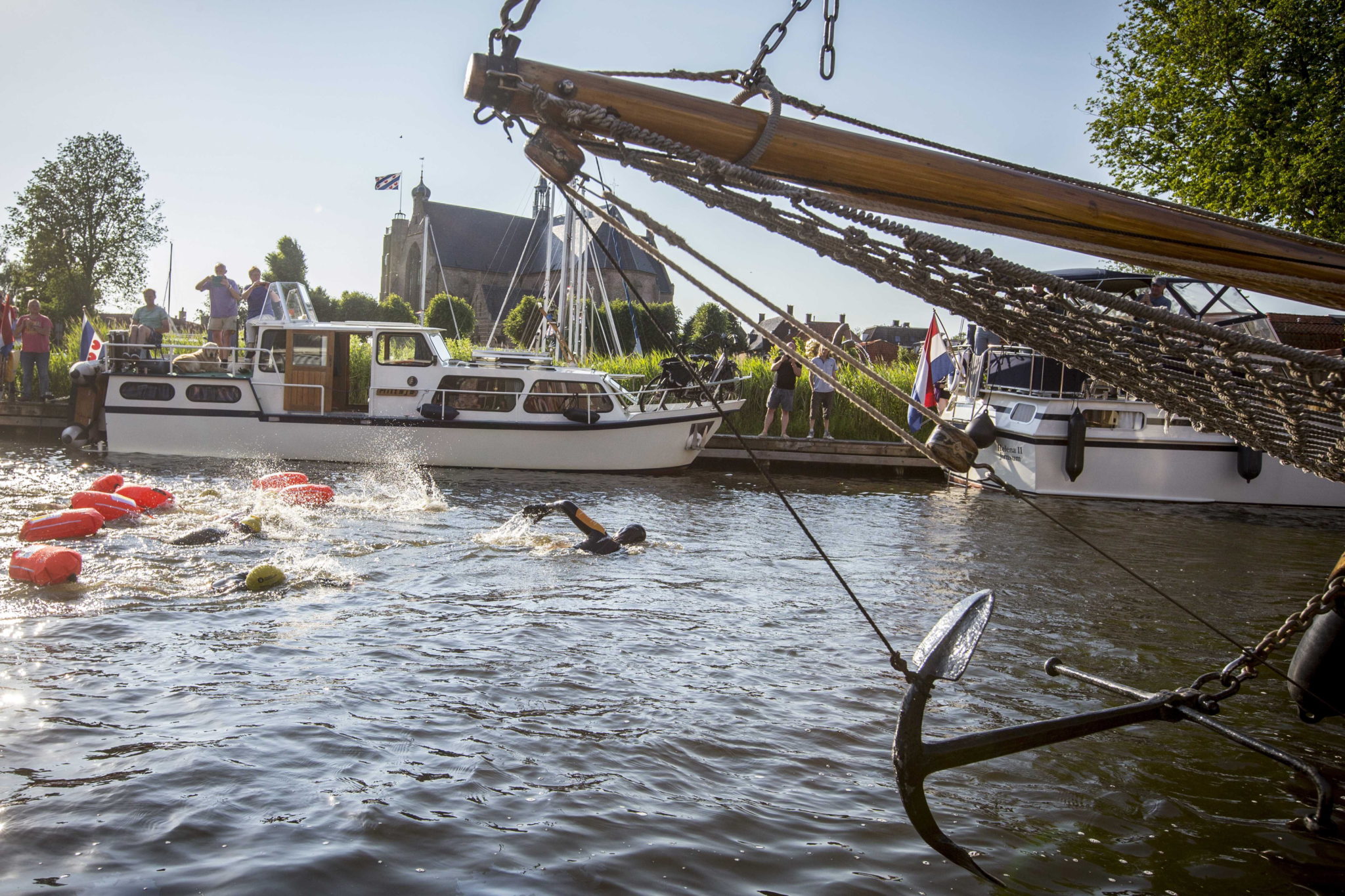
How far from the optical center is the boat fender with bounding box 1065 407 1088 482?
55.6 ft

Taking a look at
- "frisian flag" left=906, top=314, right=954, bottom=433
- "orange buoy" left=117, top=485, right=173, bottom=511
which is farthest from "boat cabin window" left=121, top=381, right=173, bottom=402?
"frisian flag" left=906, top=314, right=954, bottom=433

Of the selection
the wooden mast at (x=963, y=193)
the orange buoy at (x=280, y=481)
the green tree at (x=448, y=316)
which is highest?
the green tree at (x=448, y=316)

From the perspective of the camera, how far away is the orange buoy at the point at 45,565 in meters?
8.09

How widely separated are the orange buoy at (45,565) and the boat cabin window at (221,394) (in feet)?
36.0

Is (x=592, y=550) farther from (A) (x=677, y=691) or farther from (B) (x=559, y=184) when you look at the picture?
(B) (x=559, y=184)

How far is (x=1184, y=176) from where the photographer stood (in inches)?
1033

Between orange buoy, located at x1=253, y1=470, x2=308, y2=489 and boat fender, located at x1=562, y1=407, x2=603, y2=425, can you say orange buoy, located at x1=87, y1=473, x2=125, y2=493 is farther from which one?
boat fender, located at x1=562, y1=407, x2=603, y2=425

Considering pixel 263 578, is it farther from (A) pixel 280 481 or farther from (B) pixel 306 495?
(A) pixel 280 481

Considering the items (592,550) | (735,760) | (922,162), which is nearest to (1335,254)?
(922,162)

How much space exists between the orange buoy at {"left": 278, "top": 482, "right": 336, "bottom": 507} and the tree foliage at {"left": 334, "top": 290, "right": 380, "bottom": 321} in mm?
49822

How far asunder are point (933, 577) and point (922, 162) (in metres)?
6.72

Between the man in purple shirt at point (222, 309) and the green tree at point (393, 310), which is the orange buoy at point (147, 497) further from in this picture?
the green tree at point (393, 310)

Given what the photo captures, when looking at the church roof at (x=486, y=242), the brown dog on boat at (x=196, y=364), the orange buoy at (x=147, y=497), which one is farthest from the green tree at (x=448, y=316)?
the orange buoy at (x=147, y=497)

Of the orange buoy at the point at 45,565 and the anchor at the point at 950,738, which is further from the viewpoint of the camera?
the orange buoy at the point at 45,565
